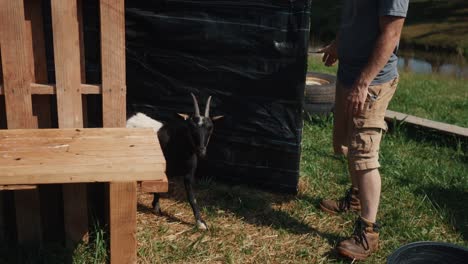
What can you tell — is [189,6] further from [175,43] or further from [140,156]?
[140,156]

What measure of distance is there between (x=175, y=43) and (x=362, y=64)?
171cm

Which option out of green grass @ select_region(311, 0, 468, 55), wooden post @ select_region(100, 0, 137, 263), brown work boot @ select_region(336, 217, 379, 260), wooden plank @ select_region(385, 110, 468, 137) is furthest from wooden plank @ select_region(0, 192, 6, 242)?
green grass @ select_region(311, 0, 468, 55)

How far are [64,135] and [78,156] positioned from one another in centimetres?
40

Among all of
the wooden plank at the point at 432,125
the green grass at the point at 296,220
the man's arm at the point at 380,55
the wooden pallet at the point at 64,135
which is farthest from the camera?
the wooden plank at the point at 432,125

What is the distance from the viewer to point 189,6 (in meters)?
4.55

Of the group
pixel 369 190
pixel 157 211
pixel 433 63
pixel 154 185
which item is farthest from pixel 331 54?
pixel 433 63

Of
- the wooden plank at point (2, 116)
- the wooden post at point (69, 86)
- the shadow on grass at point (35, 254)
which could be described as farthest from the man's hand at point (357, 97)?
the wooden plank at point (2, 116)

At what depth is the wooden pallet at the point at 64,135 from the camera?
2.91m

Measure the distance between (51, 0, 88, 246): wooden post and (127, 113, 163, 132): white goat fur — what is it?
1.16m

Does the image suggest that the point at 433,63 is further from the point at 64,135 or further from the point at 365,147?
the point at 64,135

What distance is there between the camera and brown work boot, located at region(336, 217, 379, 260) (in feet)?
12.8

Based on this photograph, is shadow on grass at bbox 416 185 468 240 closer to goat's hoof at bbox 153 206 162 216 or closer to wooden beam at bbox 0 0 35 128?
goat's hoof at bbox 153 206 162 216

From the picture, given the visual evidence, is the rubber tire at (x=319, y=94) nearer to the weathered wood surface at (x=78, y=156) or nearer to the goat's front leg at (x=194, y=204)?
the goat's front leg at (x=194, y=204)

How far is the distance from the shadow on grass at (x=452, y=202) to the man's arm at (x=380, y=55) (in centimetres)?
170
